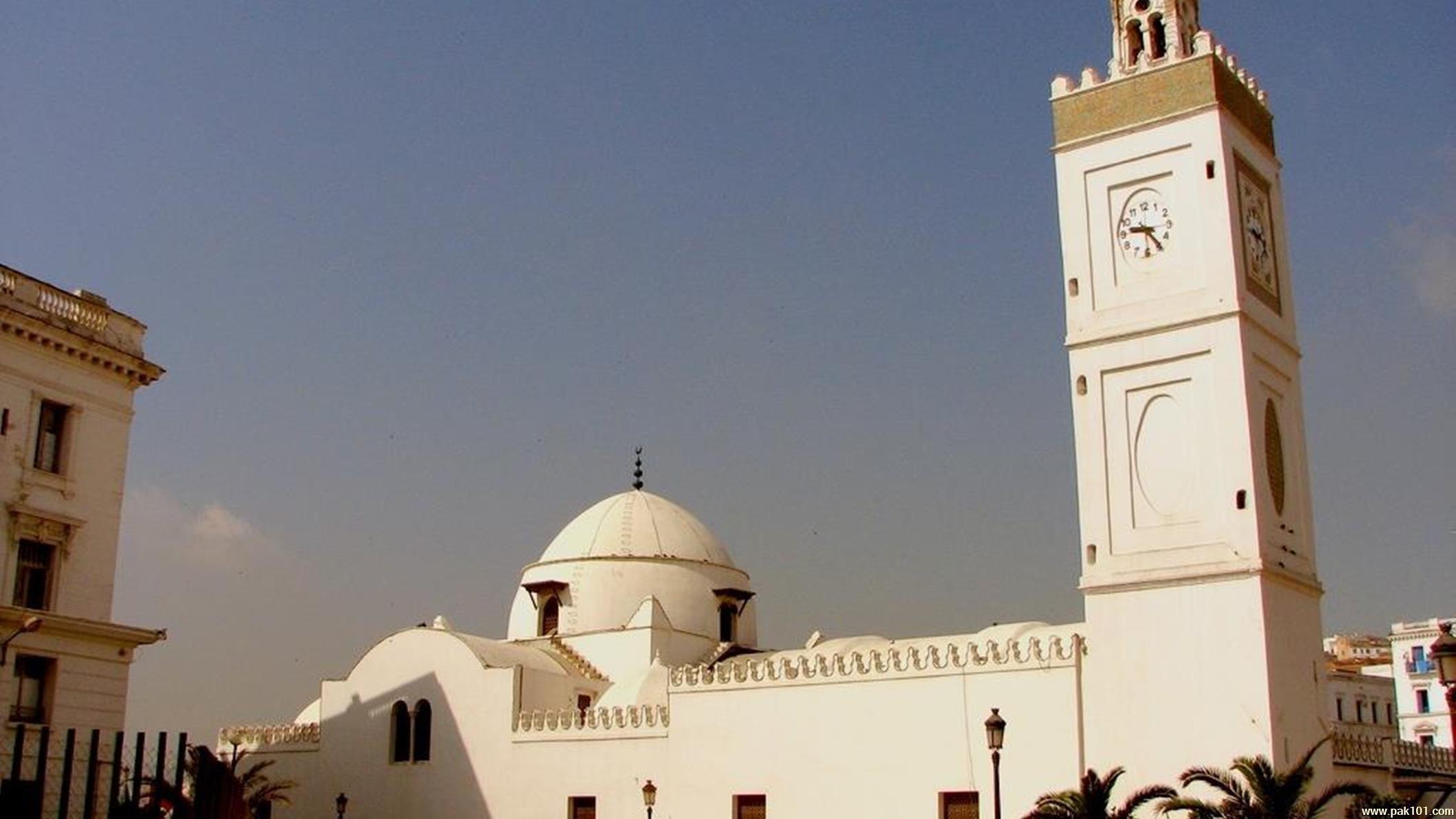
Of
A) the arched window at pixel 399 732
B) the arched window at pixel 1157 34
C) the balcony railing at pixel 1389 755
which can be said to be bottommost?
the balcony railing at pixel 1389 755

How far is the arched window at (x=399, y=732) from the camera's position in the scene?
3422 centimetres

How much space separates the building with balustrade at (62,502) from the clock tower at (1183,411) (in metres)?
16.4

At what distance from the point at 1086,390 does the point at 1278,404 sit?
3.27 m

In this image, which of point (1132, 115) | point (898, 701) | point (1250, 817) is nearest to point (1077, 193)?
point (1132, 115)

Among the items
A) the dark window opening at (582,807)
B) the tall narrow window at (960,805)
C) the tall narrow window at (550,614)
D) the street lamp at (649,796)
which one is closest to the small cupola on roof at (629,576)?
the tall narrow window at (550,614)

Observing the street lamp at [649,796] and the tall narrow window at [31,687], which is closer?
the tall narrow window at [31,687]

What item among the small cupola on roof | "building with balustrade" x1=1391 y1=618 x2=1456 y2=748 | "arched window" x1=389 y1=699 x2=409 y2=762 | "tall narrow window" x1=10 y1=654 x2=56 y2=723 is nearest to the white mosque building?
"arched window" x1=389 y1=699 x2=409 y2=762

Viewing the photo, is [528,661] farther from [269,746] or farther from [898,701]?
[898,701]

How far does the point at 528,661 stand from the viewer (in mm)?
34812

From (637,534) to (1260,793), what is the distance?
21.7m

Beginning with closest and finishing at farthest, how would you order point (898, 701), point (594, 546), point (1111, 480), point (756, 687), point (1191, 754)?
point (1191, 754), point (1111, 480), point (898, 701), point (756, 687), point (594, 546)

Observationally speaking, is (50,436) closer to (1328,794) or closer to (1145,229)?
(1145,229)

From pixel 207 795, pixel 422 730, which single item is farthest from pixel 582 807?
pixel 207 795

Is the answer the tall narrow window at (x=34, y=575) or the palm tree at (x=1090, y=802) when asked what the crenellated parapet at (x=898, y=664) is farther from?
the tall narrow window at (x=34, y=575)
